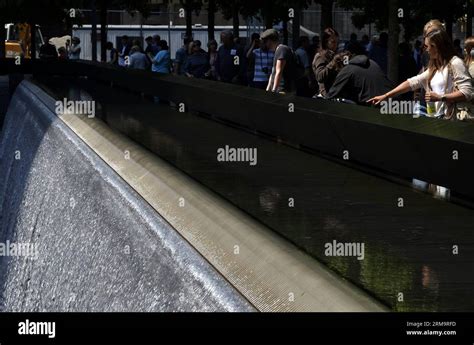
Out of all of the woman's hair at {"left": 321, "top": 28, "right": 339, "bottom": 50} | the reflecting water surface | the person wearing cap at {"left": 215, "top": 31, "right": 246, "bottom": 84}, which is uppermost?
the woman's hair at {"left": 321, "top": 28, "right": 339, "bottom": 50}

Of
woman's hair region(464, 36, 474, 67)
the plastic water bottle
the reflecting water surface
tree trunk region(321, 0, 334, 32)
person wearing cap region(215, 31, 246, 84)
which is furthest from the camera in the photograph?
tree trunk region(321, 0, 334, 32)

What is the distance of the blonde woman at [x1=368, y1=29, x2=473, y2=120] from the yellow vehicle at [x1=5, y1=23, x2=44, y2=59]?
61.7 m

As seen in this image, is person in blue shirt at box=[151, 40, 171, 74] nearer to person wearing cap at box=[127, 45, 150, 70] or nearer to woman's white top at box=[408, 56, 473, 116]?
person wearing cap at box=[127, 45, 150, 70]

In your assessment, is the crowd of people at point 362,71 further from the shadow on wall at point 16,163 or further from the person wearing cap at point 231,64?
the shadow on wall at point 16,163

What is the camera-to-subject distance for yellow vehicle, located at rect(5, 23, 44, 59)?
75.1 metres

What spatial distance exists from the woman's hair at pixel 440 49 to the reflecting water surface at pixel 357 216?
3.13 ft

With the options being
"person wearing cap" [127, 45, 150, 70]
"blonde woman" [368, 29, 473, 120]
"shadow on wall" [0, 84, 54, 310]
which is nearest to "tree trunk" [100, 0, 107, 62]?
"person wearing cap" [127, 45, 150, 70]

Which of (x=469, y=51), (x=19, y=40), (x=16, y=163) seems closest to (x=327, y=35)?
(x=469, y=51)

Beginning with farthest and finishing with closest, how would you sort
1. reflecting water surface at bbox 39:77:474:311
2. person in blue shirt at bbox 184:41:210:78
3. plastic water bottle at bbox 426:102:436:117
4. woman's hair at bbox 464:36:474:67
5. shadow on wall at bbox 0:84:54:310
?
person in blue shirt at bbox 184:41:210:78 → woman's hair at bbox 464:36:474:67 → shadow on wall at bbox 0:84:54:310 → plastic water bottle at bbox 426:102:436:117 → reflecting water surface at bbox 39:77:474:311

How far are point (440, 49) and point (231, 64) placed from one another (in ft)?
63.7

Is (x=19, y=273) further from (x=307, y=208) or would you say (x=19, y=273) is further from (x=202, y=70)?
(x=202, y=70)

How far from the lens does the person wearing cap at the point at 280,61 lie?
795 inches

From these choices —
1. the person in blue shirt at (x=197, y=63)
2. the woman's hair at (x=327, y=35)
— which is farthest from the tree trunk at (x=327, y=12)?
the woman's hair at (x=327, y=35)

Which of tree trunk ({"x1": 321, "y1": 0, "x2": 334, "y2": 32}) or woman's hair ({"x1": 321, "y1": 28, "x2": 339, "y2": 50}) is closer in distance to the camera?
woman's hair ({"x1": 321, "y1": 28, "x2": 339, "y2": 50})
